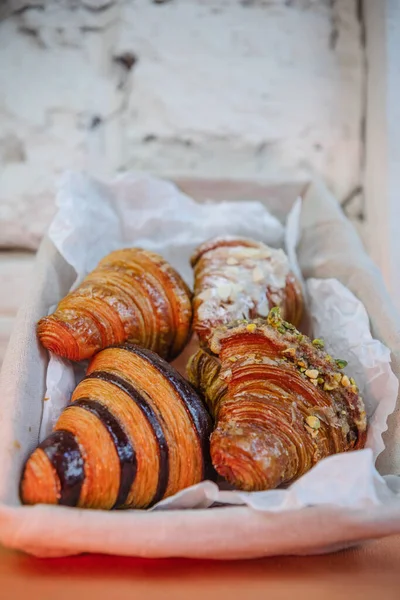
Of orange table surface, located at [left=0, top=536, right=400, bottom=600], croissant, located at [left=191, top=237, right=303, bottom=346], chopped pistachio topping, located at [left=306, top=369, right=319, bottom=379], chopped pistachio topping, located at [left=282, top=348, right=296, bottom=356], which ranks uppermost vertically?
chopped pistachio topping, located at [left=282, top=348, right=296, bottom=356]

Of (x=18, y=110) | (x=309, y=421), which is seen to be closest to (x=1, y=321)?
(x=18, y=110)

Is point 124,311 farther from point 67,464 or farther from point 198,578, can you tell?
point 198,578

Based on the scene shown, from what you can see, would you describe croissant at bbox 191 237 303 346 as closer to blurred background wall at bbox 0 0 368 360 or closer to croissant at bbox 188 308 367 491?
croissant at bbox 188 308 367 491

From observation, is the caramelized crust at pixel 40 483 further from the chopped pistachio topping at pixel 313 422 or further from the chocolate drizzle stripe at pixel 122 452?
the chopped pistachio topping at pixel 313 422

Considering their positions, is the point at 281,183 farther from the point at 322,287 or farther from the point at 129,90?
the point at 129,90

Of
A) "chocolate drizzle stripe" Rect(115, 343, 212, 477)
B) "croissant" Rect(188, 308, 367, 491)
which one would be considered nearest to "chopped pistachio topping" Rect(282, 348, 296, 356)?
"croissant" Rect(188, 308, 367, 491)

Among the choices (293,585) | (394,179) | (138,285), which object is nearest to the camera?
(293,585)

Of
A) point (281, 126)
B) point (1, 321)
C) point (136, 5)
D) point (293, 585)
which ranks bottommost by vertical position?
point (1, 321)

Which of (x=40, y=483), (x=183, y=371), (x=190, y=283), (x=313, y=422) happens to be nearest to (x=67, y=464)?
(x=40, y=483)
